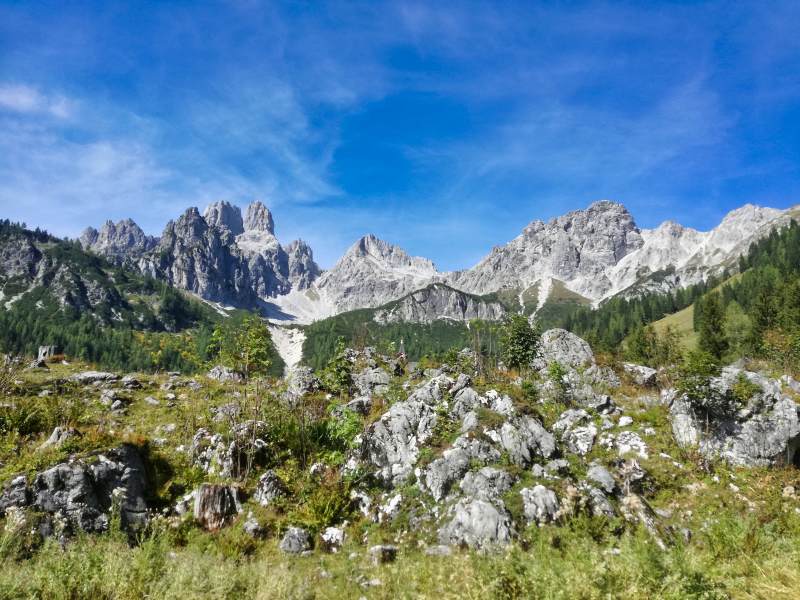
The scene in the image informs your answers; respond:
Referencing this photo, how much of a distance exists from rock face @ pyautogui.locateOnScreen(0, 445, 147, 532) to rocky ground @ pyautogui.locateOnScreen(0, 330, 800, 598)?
0.21 ft

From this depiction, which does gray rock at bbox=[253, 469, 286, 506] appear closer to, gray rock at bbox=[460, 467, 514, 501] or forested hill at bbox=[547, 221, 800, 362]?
gray rock at bbox=[460, 467, 514, 501]

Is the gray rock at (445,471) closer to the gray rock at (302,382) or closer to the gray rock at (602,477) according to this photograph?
the gray rock at (602,477)

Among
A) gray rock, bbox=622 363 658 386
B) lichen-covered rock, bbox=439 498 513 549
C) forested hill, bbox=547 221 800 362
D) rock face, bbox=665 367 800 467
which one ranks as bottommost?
lichen-covered rock, bbox=439 498 513 549

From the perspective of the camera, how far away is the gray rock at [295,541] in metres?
16.2

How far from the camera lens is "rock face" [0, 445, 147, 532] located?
15000 millimetres

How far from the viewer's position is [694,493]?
20281 millimetres

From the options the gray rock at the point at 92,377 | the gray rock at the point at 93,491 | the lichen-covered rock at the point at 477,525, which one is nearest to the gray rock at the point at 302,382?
the gray rock at the point at 93,491

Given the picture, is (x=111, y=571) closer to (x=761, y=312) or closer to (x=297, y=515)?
(x=297, y=515)

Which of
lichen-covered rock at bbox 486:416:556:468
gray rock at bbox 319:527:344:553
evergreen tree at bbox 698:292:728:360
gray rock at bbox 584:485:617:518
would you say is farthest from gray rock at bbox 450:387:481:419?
evergreen tree at bbox 698:292:728:360

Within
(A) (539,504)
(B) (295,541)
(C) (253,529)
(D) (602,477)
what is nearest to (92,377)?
(C) (253,529)

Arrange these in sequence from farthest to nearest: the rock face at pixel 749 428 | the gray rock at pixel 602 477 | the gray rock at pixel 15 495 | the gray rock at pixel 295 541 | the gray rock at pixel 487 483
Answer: the rock face at pixel 749 428
the gray rock at pixel 602 477
the gray rock at pixel 487 483
the gray rock at pixel 295 541
the gray rock at pixel 15 495

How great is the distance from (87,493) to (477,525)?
1529 cm

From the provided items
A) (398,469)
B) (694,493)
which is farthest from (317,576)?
(694,493)

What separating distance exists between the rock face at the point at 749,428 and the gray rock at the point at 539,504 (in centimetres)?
1210
